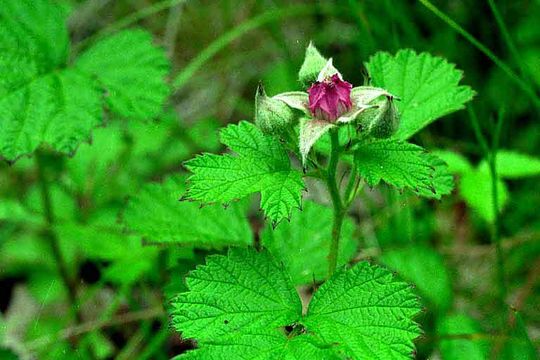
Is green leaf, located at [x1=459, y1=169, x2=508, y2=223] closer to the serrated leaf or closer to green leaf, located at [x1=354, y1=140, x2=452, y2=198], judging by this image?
green leaf, located at [x1=354, y1=140, x2=452, y2=198]

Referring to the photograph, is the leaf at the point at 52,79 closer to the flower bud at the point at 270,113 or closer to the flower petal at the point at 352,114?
the flower bud at the point at 270,113

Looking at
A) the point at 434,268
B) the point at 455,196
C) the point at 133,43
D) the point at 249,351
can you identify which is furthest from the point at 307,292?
the point at 249,351

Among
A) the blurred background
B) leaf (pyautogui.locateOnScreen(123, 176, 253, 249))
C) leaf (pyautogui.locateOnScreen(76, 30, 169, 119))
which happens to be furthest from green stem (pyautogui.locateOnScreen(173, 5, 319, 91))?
leaf (pyautogui.locateOnScreen(123, 176, 253, 249))

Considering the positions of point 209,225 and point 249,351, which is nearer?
point 249,351

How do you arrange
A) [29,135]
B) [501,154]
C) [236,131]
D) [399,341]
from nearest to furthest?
[399,341]
[236,131]
[29,135]
[501,154]

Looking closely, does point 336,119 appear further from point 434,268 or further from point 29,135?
point 434,268

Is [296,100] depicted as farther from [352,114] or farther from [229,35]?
[229,35]

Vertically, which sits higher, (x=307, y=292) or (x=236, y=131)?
(x=236, y=131)
